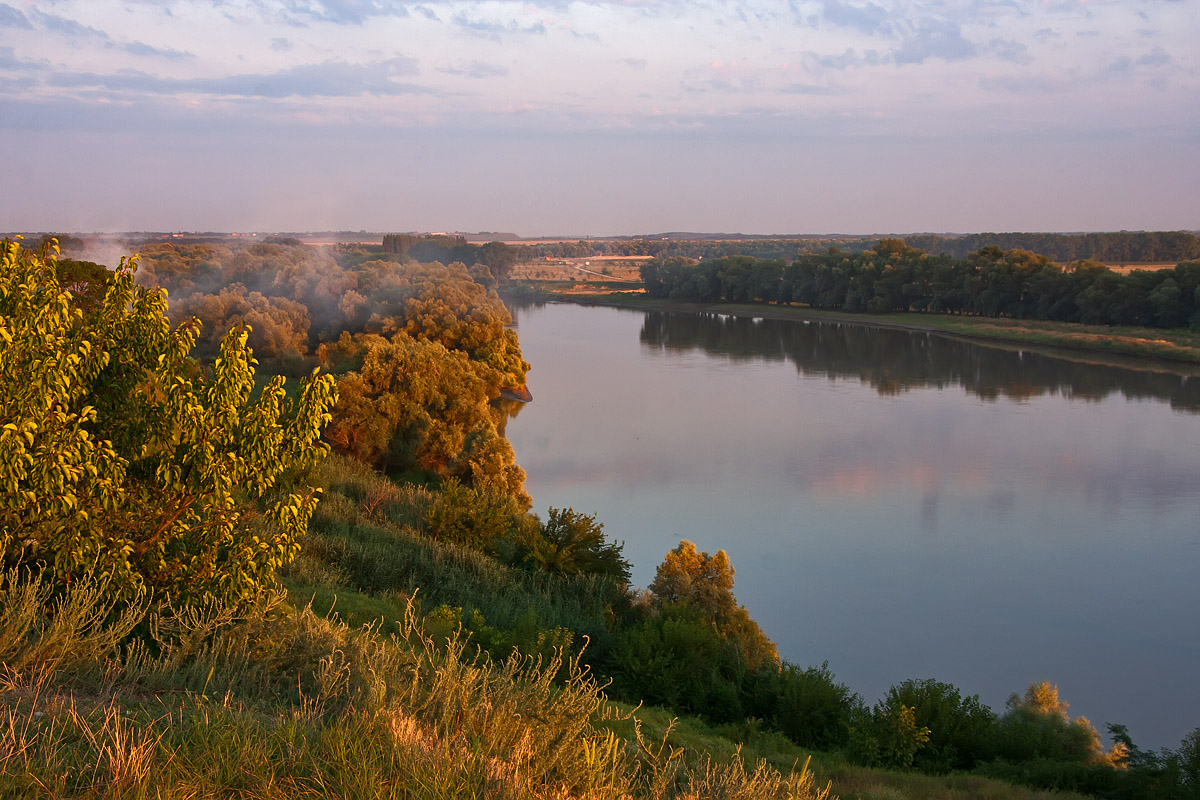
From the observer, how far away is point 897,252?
69.9 metres

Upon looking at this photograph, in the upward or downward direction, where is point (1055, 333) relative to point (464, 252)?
downward

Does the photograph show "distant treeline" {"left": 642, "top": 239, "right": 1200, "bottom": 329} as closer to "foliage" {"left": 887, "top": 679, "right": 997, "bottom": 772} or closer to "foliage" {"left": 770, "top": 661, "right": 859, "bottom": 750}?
"foliage" {"left": 887, "top": 679, "right": 997, "bottom": 772}

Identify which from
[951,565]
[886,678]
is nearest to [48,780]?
[886,678]

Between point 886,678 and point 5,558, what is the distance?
36.0ft

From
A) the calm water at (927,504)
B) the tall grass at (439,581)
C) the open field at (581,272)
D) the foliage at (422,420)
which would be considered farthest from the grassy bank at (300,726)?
the open field at (581,272)

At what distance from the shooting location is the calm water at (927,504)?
1438 cm

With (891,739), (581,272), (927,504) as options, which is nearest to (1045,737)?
(891,739)

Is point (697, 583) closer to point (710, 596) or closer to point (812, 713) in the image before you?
point (710, 596)

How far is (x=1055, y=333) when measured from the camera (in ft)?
173

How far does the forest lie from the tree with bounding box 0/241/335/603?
0.02 meters

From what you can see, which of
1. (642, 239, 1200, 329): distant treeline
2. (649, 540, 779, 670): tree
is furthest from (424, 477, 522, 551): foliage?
(642, 239, 1200, 329): distant treeline

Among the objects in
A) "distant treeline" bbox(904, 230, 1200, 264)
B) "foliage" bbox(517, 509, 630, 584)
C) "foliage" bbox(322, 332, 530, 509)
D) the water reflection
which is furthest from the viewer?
"distant treeline" bbox(904, 230, 1200, 264)

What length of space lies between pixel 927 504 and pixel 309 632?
18620mm

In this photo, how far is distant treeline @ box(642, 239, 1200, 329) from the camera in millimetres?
52344
